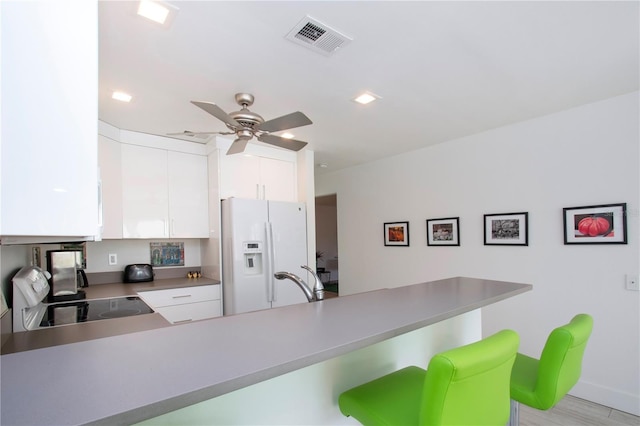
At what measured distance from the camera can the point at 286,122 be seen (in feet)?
6.54

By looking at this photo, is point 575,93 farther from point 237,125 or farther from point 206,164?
point 206,164

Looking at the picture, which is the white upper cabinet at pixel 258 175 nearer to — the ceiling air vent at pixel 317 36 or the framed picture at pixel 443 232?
the framed picture at pixel 443 232

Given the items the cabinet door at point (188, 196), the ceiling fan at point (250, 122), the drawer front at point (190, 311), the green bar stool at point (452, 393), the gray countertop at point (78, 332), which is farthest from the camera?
the cabinet door at point (188, 196)

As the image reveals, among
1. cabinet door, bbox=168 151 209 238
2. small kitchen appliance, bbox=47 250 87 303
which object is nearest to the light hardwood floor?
cabinet door, bbox=168 151 209 238

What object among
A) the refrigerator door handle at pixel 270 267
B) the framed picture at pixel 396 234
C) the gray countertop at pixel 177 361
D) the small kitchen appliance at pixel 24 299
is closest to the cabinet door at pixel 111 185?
the small kitchen appliance at pixel 24 299

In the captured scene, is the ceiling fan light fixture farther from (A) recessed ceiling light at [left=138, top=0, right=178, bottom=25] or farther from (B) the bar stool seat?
(B) the bar stool seat

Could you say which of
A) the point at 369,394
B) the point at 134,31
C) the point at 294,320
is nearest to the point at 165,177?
the point at 134,31

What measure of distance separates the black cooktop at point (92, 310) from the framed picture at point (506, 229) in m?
3.05

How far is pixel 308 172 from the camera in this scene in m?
3.82

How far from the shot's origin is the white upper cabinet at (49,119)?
576mm

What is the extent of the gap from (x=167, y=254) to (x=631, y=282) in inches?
168

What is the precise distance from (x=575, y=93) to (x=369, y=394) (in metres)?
2.69

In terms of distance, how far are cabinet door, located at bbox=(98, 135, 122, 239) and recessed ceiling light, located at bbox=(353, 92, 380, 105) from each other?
2243mm

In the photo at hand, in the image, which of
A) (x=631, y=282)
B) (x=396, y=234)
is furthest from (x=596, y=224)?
(x=396, y=234)
